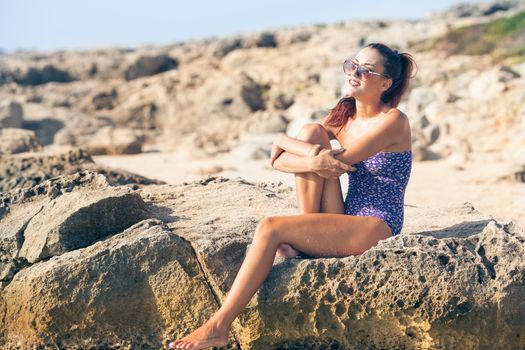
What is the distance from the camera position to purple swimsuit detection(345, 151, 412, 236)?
169 inches

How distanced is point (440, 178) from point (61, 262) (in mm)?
7486

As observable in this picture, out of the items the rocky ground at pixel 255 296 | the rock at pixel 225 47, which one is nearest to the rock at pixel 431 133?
the rocky ground at pixel 255 296

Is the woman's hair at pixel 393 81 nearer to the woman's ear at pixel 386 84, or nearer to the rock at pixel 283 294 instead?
the woman's ear at pixel 386 84

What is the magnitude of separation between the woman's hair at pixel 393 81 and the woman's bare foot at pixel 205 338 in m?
1.55

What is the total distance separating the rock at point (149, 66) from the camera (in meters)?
23.5

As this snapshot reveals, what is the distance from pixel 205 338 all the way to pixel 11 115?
48.5ft

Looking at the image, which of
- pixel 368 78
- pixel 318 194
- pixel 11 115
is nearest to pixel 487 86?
pixel 11 115

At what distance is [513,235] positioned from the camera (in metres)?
4.09

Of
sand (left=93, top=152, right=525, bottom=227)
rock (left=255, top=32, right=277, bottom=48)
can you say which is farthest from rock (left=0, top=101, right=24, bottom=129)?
rock (left=255, top=32, right=277, bottom=48)

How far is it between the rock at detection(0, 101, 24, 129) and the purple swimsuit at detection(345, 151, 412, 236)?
45.5 feet

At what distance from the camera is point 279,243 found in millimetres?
3920

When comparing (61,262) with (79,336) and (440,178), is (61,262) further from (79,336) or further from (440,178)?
(440,178)

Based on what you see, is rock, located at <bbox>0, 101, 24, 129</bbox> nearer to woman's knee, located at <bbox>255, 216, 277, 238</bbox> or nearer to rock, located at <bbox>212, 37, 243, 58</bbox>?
rock, located at <bbox>212, 37, 243, 58</bbox>

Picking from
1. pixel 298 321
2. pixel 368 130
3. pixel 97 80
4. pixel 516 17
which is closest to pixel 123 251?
pixel 298 321
